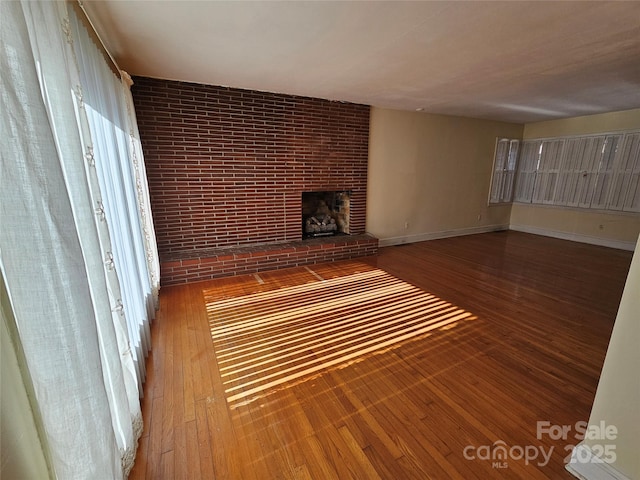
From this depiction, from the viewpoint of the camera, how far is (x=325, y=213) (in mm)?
5242

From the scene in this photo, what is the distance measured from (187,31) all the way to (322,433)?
2901 mm

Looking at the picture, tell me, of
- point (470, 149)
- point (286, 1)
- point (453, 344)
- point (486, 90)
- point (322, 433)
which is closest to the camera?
point (322, 433)

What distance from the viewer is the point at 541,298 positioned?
324cm

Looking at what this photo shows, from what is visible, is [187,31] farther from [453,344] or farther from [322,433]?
[453,344]

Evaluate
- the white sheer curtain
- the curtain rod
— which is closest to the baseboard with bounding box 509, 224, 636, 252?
the white sheer curtain

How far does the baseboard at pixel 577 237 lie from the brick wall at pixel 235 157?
4864mm

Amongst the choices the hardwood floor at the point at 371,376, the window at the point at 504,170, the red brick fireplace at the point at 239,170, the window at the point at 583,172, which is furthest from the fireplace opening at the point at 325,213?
the window at the point at 583,172

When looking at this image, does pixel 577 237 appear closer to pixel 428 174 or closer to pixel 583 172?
pixel 583 172

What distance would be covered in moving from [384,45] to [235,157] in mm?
2420

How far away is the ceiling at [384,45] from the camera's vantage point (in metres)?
1.84

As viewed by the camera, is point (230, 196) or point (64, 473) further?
point (230, 196)

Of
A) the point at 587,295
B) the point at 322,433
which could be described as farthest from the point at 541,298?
the point at 322,433

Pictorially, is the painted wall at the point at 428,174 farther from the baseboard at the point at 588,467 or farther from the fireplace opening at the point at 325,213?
the baseboard at the point at 588,467

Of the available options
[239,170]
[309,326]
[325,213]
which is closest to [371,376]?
[309,326]
